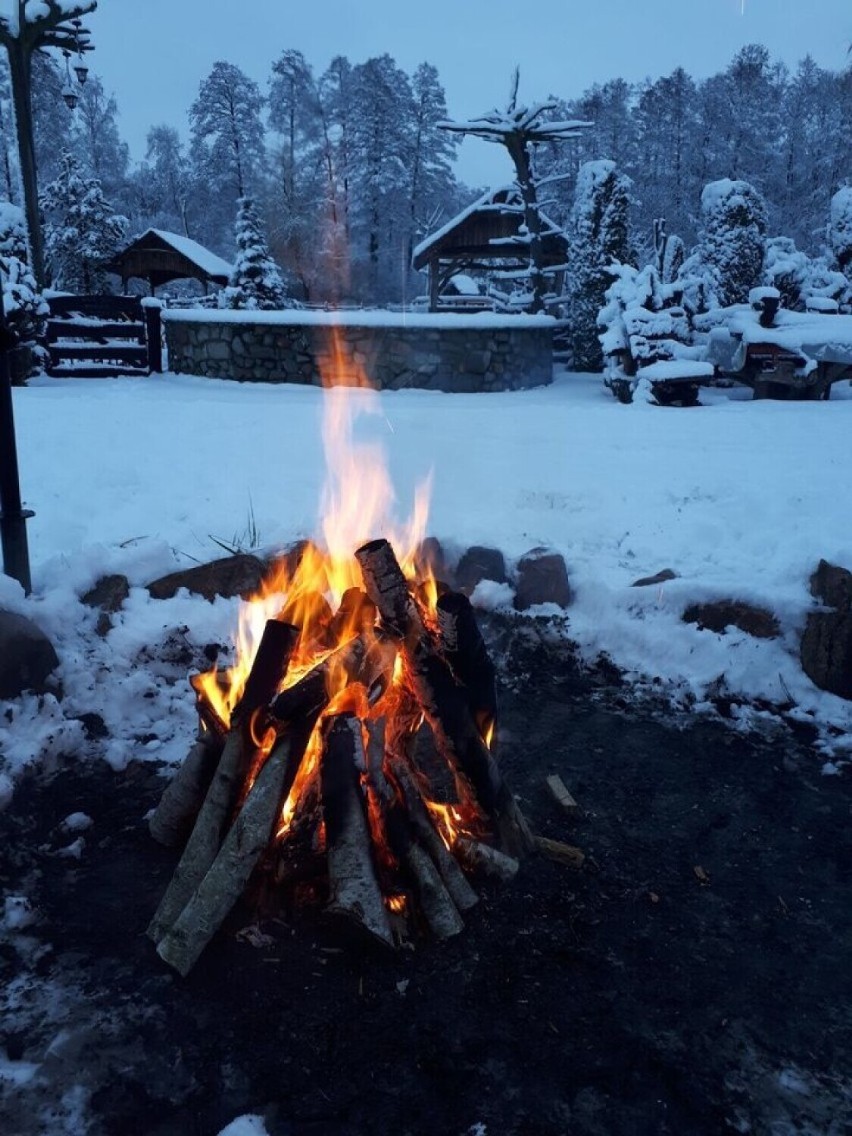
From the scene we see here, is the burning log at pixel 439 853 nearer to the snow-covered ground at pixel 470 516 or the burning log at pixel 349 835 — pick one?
the burning log at pixel 349 835

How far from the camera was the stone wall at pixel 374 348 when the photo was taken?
50.9ft

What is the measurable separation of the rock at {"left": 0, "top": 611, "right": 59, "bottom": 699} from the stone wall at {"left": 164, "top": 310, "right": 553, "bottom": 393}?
12051 mm

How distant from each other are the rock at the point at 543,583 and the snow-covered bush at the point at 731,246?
15.0m

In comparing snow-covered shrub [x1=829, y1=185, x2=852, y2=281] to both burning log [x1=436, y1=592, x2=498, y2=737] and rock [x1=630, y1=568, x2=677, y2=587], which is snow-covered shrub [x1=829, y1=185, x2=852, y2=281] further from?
burning log [x1=436, y1=592, x2=498, y2=737]

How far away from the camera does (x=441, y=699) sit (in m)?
3.31

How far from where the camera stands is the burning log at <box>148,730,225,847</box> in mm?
3277

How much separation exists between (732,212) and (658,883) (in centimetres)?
1907

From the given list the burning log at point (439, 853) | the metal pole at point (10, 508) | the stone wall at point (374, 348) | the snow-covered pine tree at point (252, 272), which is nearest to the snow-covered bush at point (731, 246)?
the stone wall at point (374, 348)

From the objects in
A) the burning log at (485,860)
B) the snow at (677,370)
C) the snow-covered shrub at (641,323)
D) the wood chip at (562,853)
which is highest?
the snow-covered shrub at (641,323)

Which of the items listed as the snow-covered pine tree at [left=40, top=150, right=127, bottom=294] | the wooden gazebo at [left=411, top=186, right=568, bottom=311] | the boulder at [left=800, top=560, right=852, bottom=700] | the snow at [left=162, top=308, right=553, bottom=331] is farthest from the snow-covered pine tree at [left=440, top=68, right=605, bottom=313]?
the snow-covered pine tree at [left=40, top=150, right=127, bottom=294]

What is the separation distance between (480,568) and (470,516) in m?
1.03

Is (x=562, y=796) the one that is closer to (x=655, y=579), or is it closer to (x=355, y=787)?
(x=355, y=787)

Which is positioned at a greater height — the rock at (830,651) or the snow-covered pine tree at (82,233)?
the snow-covered pine tree at (82,233)

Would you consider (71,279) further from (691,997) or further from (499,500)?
(691,997)
